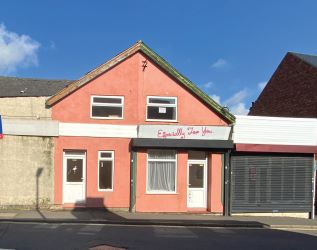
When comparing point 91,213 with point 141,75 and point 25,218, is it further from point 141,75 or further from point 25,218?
point 141,75

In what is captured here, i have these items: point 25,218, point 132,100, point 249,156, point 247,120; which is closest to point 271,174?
point 249,156

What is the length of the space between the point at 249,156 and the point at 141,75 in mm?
5552

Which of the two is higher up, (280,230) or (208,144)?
(208,144)

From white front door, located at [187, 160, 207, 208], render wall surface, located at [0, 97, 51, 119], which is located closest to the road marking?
render wall surface, located at [0, 97, 51, 119]

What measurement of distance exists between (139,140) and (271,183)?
19.3 ft

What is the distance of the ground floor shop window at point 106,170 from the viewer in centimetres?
1939

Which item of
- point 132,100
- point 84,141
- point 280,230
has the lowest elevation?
point 280,230

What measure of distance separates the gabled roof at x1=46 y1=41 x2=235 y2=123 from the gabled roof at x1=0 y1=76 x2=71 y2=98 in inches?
349

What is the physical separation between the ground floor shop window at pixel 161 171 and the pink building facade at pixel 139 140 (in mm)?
40

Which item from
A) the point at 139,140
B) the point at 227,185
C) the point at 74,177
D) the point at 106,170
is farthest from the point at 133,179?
the point at 227,185

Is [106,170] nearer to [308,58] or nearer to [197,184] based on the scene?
[197,184]

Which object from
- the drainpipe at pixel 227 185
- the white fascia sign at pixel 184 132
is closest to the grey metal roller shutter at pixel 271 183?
the drainpipe at pixel 227 185

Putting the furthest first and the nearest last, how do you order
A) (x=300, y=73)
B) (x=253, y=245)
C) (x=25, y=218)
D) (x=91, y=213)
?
(x=300, y=73) < (x=91, y=213) < (x=25, y=218) < (x=253, y=245)

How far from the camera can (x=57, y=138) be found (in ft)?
62.0
